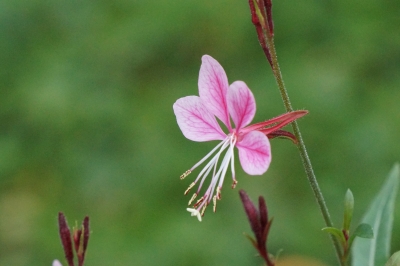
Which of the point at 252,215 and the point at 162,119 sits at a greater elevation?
the point at 162,119

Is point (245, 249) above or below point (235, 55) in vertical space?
below

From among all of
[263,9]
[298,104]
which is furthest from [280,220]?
[263,9]

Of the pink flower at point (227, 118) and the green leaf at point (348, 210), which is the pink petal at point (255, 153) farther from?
the green leaf at point (348, 210)

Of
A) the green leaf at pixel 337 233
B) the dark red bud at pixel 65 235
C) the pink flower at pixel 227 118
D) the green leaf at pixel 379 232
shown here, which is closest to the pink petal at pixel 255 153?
the pink flower at pixel 227 118

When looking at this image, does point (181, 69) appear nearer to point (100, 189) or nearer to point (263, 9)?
point (100, 189)

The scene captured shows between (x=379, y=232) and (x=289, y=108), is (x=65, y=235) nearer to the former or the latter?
(x=289, y=108)

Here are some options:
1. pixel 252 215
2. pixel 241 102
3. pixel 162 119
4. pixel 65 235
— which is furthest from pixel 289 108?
pixel 162 119

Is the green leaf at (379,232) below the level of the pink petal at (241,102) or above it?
below
